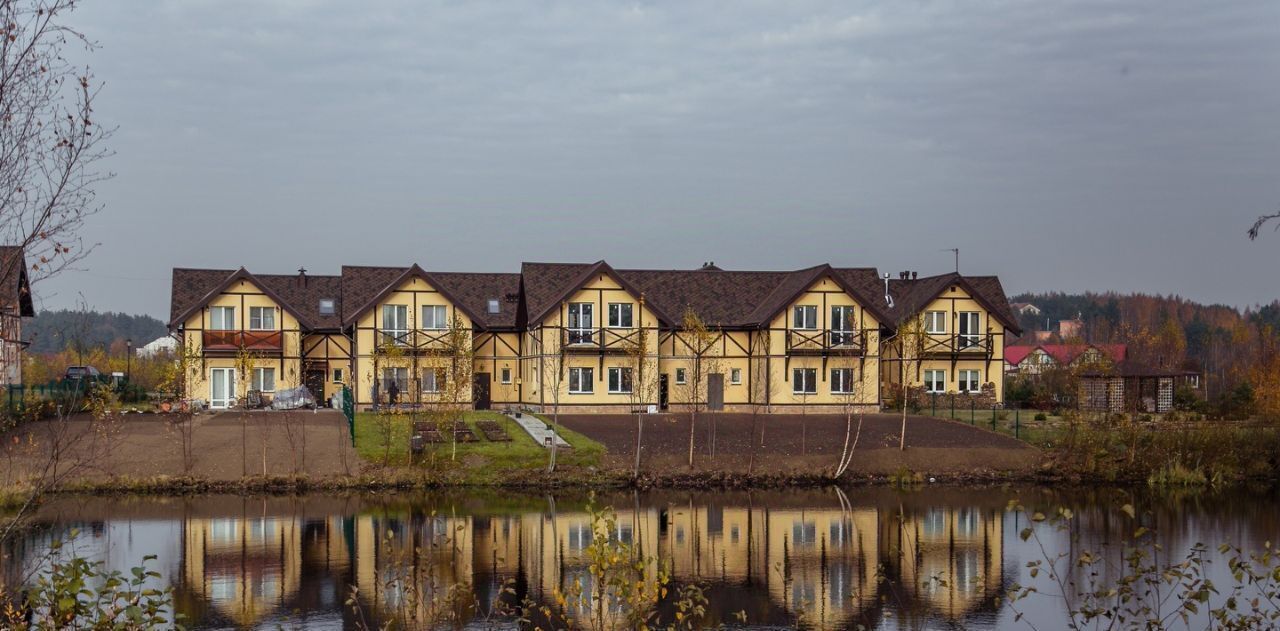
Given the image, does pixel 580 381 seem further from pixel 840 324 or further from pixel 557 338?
pixel 840 324

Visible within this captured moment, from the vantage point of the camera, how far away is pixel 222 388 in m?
50.6

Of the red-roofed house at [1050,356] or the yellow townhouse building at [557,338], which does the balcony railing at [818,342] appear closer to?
the yellow townhouse building at [557,338]

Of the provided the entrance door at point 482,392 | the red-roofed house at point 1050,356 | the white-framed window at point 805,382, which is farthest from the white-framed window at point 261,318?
the red-roofed house at point 1050,356

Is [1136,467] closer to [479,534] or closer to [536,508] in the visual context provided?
[536,508]

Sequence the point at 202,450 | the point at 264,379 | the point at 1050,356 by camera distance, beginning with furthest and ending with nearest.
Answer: the point at 1050,356 < the point at 264,379 < the point at 202,450

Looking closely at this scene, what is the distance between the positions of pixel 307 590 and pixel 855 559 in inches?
427

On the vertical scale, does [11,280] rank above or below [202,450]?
above

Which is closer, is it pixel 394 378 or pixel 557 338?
pixel 557 338

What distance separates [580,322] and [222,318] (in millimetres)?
15199

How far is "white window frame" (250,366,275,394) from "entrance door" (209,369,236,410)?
0.91 m

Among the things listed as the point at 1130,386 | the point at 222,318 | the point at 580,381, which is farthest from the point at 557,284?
the point at 1130,386

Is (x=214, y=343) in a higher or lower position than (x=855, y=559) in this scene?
higher

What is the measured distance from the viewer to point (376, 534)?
27.6 meters

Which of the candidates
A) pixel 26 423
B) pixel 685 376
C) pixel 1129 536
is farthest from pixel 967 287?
pixel 26 423
